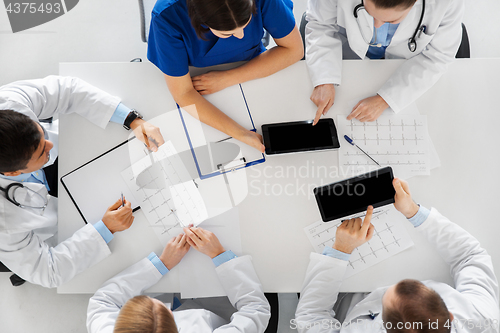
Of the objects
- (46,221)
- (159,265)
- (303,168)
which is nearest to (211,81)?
(303,168)

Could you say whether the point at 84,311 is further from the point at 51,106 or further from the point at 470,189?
the point at 470,189

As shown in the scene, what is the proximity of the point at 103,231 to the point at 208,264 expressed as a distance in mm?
374

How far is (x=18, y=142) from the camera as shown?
39.6 inches

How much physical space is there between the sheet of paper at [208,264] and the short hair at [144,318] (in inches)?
6.9

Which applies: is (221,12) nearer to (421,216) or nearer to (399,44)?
(399,44)

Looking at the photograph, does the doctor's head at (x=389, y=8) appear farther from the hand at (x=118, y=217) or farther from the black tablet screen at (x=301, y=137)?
the hand at (x=118, y=217)

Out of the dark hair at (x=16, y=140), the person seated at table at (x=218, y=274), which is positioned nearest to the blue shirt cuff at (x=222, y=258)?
the person seated at table at (x=218, y=274)

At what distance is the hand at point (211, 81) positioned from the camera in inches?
47.9

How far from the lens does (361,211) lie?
111cm

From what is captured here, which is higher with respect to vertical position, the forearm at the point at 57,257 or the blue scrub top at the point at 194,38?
the blue scrub top at the point at 194,38

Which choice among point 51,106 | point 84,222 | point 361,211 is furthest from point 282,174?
point 51,106

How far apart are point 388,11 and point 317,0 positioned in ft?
1.17

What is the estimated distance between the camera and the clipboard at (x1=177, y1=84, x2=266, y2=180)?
3.96 ft

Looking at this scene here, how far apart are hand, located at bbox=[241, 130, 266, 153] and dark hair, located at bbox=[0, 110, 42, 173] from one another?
646 millimetres
